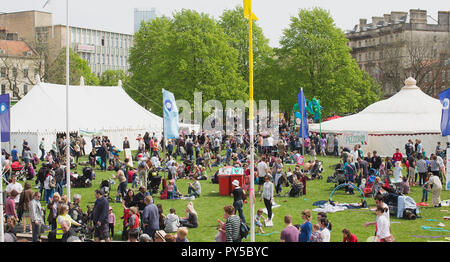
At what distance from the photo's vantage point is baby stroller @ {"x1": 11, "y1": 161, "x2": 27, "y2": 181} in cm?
2272

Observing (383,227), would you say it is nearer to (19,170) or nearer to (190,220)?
(190,220)

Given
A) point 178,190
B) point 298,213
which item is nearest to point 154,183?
point 178,190

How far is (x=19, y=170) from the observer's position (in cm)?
2328

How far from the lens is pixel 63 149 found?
31.4m

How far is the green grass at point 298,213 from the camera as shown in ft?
46.2

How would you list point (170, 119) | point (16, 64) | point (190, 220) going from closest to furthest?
point (190, 220)
point (170, 119)
point (16, 64)

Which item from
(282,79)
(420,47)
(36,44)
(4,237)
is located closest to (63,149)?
(4,237)

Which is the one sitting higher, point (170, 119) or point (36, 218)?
point (170, 119)

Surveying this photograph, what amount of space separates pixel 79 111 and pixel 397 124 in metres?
20.7

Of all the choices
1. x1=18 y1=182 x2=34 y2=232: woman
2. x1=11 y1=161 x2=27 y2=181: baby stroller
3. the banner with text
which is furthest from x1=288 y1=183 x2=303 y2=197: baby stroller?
the banner with text

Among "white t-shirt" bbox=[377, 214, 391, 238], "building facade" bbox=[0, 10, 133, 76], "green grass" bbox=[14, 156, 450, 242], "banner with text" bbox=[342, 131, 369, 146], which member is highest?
"building facade" bbox=[0, 10, 133, 76]

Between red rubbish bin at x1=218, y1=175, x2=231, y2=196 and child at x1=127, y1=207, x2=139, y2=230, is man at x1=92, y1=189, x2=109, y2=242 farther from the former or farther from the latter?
red rubbish bin at x1=218, y1=175, x2=231, y2=196

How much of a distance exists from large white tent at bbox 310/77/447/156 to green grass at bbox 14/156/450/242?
12.6 meters
